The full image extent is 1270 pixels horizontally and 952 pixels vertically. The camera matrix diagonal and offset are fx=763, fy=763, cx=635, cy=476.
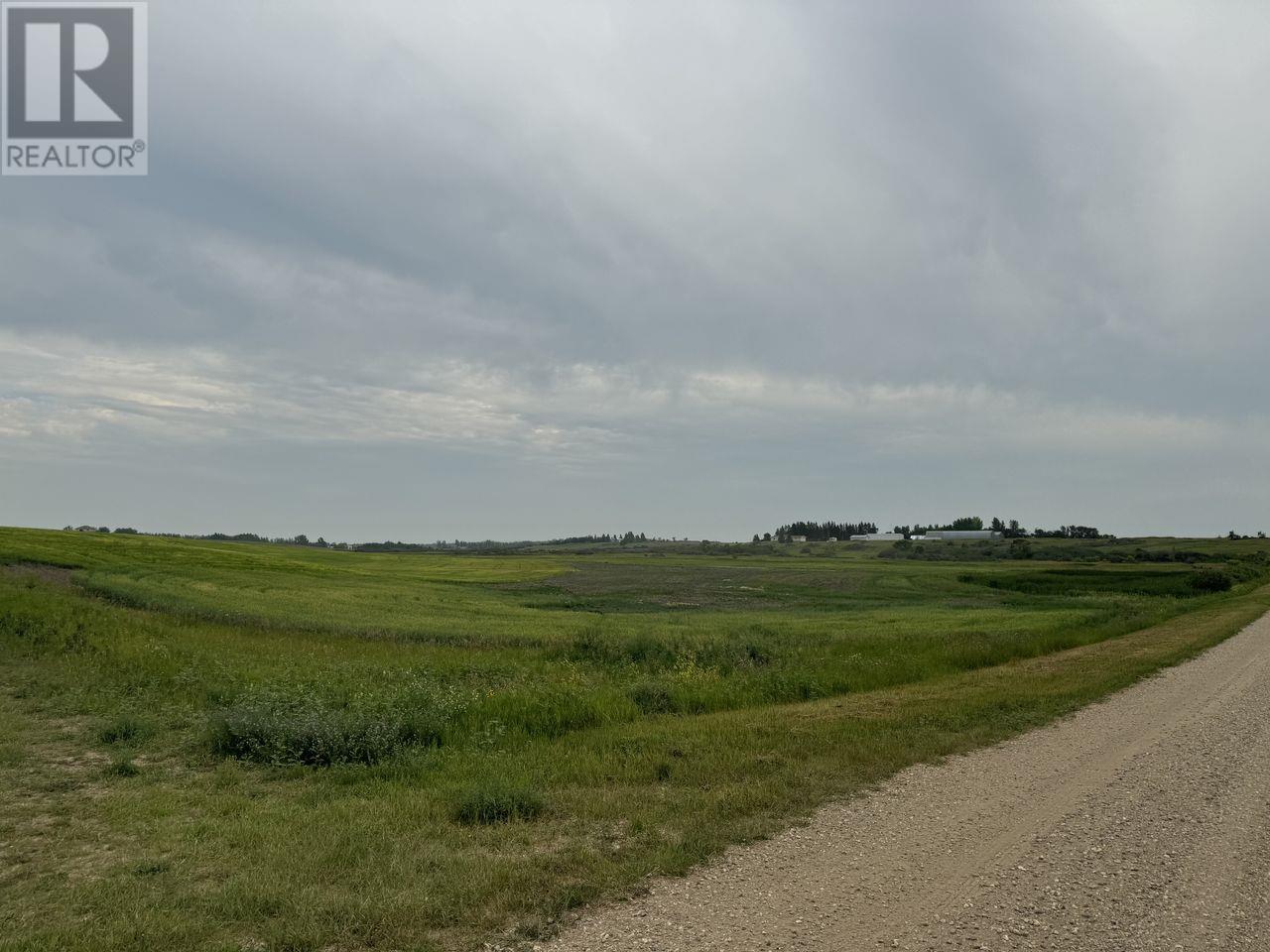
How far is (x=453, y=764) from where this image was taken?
36.0 ft

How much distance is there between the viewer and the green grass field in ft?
21.2

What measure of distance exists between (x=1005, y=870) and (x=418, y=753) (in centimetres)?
821

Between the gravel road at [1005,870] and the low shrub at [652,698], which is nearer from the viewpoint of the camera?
the gravel road at [1005,870]

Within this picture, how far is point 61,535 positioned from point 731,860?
79.0 meters

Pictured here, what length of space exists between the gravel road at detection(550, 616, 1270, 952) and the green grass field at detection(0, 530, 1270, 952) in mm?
620

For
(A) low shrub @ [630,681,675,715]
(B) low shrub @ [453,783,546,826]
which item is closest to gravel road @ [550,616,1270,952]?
(B) low shrub @ [453,783,546,826]

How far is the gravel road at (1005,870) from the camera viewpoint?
588 cm

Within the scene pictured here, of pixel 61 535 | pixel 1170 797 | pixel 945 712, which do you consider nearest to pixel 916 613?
pixel 945 712

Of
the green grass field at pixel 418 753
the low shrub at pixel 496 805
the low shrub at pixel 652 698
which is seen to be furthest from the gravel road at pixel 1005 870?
the low shrub at pixel 652 698

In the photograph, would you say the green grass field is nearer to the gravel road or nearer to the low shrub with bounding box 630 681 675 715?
the low shrub with bounding box 630 681 675 715

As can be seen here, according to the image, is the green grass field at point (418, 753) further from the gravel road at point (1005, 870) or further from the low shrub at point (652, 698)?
the gravel road at point (1005, 870)

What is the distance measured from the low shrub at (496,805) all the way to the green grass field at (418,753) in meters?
0.03

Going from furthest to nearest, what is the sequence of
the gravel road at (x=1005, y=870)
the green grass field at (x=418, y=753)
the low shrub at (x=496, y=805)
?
the low shrub at (x=496, y=805) < the green grass field at (x=418, y=753) < the gravel road at (x=1005, y=870)

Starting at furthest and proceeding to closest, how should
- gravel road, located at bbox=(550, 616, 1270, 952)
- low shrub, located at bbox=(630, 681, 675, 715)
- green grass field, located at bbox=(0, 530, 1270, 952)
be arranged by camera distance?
low shrub, located at bbox=(630, 681, 675, 715) < green grass field, located at bbox=(0, 530, 1270, 952) < gravel road, located at bbox=(550, 616, 1270, 952)
